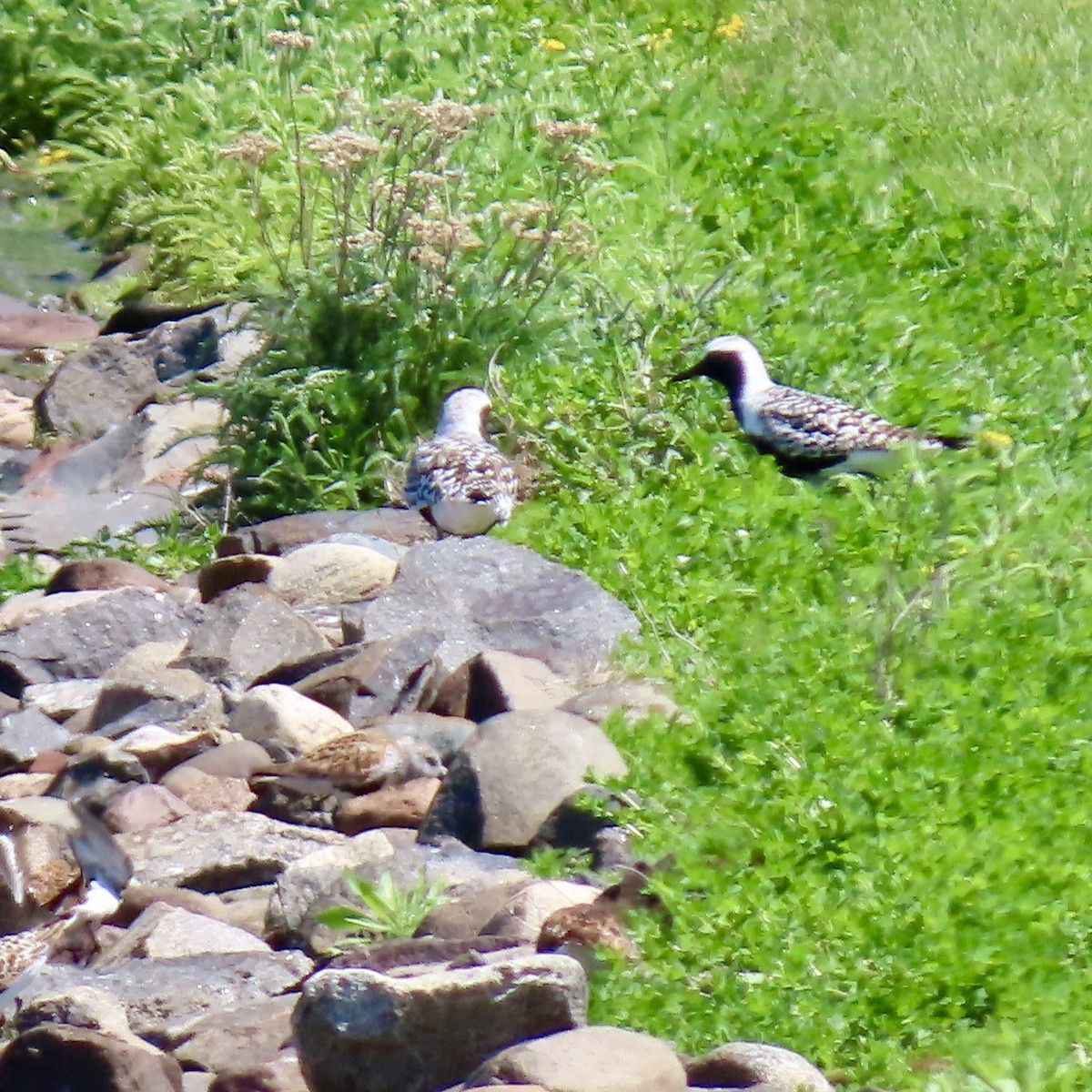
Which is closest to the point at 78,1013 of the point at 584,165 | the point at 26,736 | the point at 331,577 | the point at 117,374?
the point at 26,736

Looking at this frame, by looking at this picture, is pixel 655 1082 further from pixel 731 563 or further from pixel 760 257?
pixel 760 257

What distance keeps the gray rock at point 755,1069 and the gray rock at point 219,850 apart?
5.61 feet

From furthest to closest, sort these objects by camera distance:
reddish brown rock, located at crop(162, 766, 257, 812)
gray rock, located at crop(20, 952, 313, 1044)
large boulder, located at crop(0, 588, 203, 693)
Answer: large boulder, located at crop(0, 588, 203, 693)
reddish brown rock, located at crop(162, 766, 257, 812)
gray rock, located at crop(20, 952, 313, 1044)

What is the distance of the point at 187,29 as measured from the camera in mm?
13242

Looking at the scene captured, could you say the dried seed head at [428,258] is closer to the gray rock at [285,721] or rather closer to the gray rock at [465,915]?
the gray rock at [285,721]

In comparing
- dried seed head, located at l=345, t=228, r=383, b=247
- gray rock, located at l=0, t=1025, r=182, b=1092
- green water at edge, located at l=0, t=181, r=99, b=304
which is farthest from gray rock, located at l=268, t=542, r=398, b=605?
green water at edge, located at l=0, t=181, r=99, b=304

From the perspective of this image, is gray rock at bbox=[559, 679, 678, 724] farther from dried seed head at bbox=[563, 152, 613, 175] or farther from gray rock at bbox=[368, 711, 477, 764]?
dried seed head at bbox=[563, 152, 613, 175]

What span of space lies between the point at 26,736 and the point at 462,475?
5.66 ft

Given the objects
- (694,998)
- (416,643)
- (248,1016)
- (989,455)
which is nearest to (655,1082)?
(694,998)

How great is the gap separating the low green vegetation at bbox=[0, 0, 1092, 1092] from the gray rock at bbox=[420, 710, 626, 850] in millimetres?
254

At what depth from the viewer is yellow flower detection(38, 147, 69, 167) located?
43.2 feet

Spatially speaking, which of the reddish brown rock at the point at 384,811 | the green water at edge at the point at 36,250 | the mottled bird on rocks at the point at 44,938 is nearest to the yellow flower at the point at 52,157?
the green water at edge at the point at 36,250

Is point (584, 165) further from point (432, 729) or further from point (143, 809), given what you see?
point (143, 809)

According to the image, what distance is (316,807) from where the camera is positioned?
5.78m
